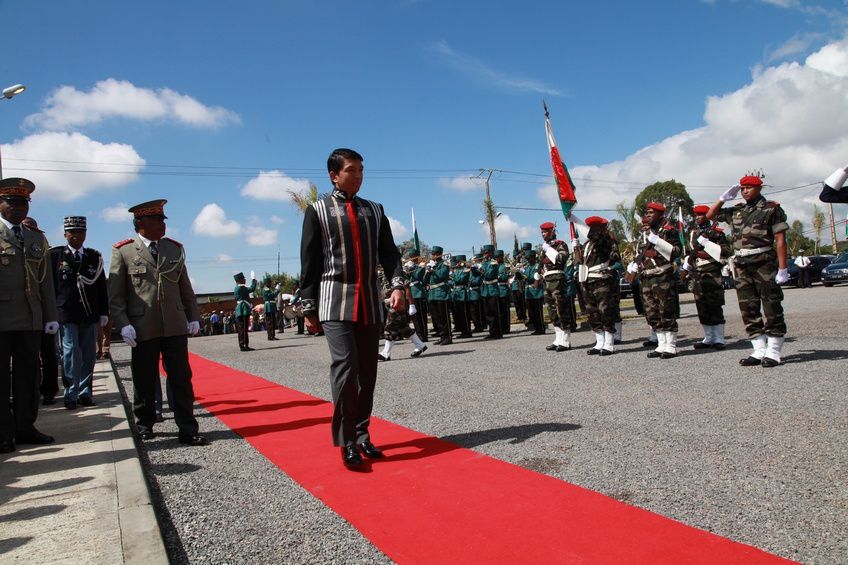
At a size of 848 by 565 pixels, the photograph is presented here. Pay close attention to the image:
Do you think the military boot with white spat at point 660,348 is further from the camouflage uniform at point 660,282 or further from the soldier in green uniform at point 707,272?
the soldier in green uniform at point 707,272

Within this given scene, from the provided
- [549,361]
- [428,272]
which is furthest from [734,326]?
[428,272]

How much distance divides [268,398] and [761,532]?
582cm

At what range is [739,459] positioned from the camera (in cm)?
358

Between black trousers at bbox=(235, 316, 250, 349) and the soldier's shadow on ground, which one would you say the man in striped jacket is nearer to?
the soldier's shadow on ground

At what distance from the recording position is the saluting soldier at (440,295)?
13406 millimetres

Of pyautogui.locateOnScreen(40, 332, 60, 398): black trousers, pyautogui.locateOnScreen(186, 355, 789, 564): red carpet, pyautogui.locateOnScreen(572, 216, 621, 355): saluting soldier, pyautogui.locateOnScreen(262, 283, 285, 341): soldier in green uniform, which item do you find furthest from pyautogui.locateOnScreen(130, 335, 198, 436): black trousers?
pyautogui.locateOnScreen(262, 283, 285, 341): soldier in green uniform

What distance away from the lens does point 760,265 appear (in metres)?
6.93

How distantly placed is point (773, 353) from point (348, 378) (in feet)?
16.9

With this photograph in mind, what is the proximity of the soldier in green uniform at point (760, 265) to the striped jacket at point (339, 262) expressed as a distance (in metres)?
4.87

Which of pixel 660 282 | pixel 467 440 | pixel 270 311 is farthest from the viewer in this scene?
pixel 270 311

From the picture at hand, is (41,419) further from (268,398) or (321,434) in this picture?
(321,434)

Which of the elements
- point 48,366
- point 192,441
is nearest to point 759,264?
point 192,441

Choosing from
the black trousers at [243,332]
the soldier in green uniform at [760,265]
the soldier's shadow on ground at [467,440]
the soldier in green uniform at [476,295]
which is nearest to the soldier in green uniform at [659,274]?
the soldier in green uniform at [760,265]

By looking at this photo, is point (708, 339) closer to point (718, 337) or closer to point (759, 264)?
point (718, 337)
